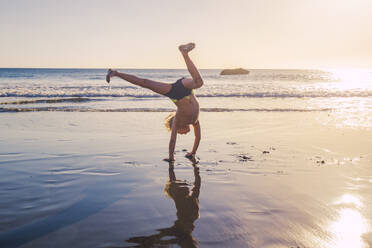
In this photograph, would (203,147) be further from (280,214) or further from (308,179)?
(280,214)

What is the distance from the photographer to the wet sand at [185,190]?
3.40 m

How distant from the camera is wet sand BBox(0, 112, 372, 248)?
3398 millimetres

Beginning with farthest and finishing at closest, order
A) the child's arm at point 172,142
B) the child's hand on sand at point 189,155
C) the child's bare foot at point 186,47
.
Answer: the child's hand on sand at point 189,155
the child's arm at point 172,142
the child's bare foot at point 186,47

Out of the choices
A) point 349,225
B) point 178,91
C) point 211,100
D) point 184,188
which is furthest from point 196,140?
point 211,100

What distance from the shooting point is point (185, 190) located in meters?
4.94

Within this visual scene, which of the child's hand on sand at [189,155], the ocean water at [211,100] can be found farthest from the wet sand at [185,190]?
the ocean water at [211,100]

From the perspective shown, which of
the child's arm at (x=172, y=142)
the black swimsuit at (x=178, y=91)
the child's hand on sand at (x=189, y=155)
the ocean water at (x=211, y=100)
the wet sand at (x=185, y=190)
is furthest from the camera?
the ocean water at (x=211, y=100)

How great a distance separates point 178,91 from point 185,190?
2586 mm

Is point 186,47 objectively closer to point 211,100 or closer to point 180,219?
point 180,219

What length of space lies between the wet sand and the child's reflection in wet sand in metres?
0.02

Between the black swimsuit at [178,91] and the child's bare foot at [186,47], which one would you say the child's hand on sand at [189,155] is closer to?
the black swimsuit at [178,91]

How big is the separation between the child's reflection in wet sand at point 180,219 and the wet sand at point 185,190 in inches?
0.6

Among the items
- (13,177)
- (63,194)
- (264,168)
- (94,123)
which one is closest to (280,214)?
(264,168)

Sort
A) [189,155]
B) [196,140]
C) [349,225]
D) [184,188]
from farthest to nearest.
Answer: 1. [196,140]
2. [189,155]
3. [184,188]
4. [349,225]
